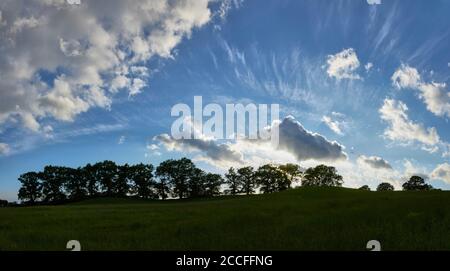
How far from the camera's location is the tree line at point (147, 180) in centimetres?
17488

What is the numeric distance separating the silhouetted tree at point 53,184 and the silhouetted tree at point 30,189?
2638 mm

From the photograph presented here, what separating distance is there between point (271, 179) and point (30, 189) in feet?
350

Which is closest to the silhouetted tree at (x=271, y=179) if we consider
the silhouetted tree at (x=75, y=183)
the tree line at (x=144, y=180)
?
the tree line at (x=144, y=180)

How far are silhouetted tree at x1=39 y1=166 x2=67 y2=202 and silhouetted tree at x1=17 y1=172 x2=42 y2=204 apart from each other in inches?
104

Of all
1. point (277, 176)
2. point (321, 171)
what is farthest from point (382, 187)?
point (277, 176)

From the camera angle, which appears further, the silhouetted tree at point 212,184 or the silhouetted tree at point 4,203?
the silhouetted tree at point 212,184

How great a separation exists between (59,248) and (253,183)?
17556 centimetres

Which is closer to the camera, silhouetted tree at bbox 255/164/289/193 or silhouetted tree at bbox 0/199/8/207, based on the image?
silhouetted tree at bbox 0/199/8/207

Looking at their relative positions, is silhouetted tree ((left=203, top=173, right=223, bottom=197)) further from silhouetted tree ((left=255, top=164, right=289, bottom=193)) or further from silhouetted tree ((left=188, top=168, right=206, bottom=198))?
silhouetted tree ((left=255, top=164, right=289, bottom=193))

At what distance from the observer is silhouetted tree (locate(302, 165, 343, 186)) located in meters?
180

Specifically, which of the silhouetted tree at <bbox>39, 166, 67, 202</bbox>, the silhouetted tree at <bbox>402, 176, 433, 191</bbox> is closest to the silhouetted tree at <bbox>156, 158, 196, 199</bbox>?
the silhouetted tree at <bbox>39, 166, 67, 202</bbox>

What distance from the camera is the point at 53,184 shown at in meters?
181

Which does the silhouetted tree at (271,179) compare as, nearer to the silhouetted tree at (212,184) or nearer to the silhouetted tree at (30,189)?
the silhouetted tree at (212,184)
